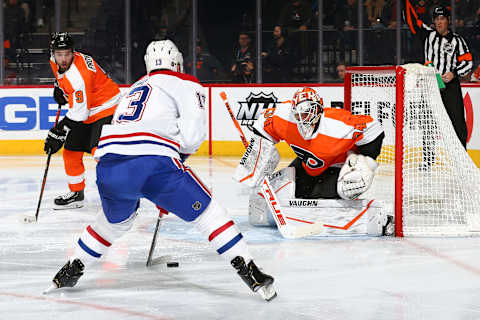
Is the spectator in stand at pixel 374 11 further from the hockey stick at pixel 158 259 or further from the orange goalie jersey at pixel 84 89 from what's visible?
the hockey stick at pixel 158 259

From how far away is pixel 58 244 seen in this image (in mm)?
3918

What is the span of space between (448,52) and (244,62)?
12.5 feet

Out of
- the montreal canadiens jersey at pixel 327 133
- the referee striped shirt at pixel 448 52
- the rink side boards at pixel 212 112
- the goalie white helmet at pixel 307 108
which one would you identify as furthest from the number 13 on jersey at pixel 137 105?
the rink side boards at pixel 212 112

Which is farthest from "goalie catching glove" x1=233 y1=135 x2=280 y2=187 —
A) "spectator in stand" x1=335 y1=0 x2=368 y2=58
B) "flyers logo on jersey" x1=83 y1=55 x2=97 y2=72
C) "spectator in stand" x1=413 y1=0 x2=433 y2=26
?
"spectator in stand" x1=413 y1=0 x2=433 y2=26

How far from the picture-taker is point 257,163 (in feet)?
13.8

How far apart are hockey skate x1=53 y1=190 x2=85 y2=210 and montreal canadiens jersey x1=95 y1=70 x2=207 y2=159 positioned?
2400 millimetres

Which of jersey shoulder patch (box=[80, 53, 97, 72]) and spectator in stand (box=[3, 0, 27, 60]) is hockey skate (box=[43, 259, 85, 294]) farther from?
spectator in stand (box=[3, 0, 27, 60])

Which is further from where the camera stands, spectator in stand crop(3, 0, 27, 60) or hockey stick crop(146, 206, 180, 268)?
Result: spectator in stand crop(3, 0, 27, 60)

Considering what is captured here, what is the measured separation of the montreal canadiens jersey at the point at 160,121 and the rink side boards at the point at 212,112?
550cm

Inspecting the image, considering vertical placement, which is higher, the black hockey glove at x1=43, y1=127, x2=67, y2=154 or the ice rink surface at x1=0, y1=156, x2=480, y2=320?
the black hockey glove at x1=43, y1=127, x2=67, y2=154

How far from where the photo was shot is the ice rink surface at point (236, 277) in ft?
8.87

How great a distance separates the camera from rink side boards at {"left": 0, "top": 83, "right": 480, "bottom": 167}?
8.34 meters

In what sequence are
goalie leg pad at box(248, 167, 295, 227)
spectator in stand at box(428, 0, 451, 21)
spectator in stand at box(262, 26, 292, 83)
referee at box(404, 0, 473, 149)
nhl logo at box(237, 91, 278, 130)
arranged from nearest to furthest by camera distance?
goalie leg pad at box(248, 167, 295, 227)
referee at box(404, 0, 473, 149)
nhl logo at box(237, 91, 278, 130)
spectator in stand at box(428, 0, 451, 21)
spectator in stand at box(262, 26, 292, 83)

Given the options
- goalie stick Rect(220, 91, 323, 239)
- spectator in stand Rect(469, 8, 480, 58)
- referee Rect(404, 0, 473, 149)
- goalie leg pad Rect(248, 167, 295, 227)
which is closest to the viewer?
goalie stick Rect(220, 91, 323, 239)
